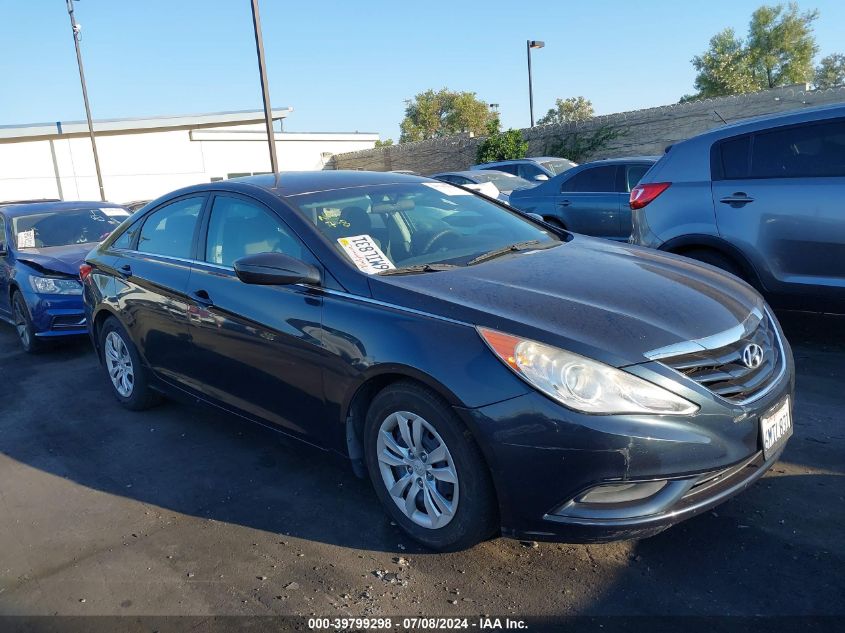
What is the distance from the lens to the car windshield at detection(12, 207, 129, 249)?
7.75m

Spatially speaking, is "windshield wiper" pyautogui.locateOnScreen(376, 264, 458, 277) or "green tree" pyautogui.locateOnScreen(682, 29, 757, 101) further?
"green tree" pyautogui.locateOnScreen(682, 29, 757, 101)

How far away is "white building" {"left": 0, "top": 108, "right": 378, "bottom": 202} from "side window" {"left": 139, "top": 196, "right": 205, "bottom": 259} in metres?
26.4

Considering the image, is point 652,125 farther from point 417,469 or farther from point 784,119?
point 417,469

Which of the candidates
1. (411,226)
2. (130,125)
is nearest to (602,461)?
(411,226)

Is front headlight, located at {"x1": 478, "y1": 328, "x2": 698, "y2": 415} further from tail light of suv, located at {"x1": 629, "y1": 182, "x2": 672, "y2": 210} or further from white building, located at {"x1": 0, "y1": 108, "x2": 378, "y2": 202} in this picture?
white building, located at {"x1": 0, "y1": 108, "x2": 378, "y2": 202}

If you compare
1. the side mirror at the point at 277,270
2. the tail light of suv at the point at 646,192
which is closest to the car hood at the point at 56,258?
the side mirror at the point at 277,270

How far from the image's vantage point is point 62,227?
8.05m

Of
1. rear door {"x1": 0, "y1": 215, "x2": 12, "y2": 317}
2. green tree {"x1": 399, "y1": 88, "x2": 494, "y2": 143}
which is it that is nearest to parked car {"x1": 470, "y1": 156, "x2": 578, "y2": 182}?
rear door {"x1": 0, "y1": 215, "x2": 12, "y2": 317}

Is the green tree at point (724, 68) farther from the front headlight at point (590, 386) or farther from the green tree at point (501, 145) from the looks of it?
the front headlight at point (590, 386)

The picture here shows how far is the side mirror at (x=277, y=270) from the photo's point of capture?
329 centimetres

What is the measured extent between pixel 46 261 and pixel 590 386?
638 cm

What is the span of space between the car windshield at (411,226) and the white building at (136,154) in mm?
27303

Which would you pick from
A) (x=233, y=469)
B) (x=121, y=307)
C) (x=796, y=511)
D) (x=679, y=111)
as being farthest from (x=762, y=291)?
(x=679, y=111)

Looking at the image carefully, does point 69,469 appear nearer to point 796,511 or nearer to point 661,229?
point 796,511
